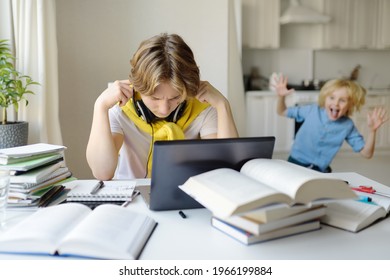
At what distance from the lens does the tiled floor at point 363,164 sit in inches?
193

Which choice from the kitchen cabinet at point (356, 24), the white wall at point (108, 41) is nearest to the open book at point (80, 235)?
the white wall at point (108, 41)

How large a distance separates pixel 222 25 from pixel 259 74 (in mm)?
1422

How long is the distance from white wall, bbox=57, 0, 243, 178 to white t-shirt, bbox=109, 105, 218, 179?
2268 millimetres

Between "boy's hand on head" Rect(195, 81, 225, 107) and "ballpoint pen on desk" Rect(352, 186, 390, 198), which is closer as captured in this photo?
"ballpoint pen on desk" Rect(352, 186, 390, 198)

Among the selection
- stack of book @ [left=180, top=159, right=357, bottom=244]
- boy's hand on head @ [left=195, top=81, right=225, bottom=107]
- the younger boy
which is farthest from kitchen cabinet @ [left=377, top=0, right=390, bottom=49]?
stack of book @ [left=180, top=159, right=357, bottom=244]

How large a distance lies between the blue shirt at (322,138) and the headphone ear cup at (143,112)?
1.39 meters

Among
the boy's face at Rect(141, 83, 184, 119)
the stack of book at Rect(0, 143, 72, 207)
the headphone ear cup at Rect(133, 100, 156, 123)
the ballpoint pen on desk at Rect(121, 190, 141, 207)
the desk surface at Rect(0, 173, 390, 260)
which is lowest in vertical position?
the desk surface at Rect(0, 173, 390, 260)

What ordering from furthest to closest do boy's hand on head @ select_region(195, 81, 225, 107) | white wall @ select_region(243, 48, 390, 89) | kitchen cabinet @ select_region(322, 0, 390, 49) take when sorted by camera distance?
white wall @ select_region(243, 48, 390, 89)
kitchen cabinet @ select_region(322, 0, 390, 49)
boy's hand on head @ select_region(195, 81, 225, 107)

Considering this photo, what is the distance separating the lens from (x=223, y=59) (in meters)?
4.19

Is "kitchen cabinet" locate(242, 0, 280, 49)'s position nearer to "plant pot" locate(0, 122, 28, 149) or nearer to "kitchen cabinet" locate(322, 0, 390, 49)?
"kitchen cabinet" locate(322, 0, 390, 49)

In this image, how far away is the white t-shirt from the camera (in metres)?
1.66

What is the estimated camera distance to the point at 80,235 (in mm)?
787

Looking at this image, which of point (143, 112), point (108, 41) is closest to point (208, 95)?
point (143, 112)
